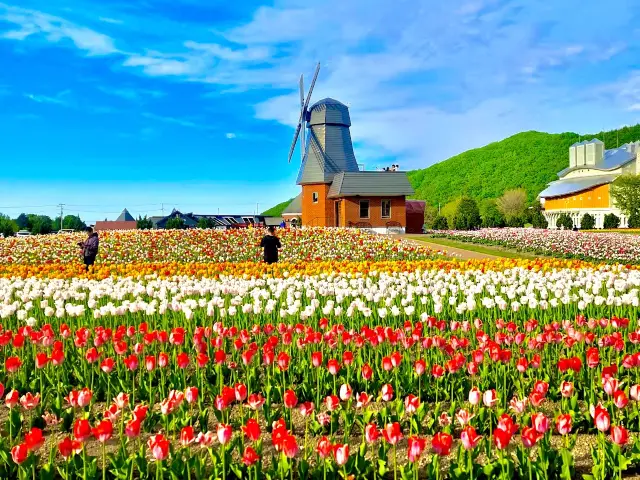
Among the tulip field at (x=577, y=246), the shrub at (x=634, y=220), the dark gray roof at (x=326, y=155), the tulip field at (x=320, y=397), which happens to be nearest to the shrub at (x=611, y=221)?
the shrub at (x=634, y=220)

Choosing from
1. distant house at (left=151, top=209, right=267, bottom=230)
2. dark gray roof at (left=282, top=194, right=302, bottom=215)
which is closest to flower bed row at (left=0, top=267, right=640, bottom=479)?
dark gray roof at (left=282, top=194, right=302, bottom=215)

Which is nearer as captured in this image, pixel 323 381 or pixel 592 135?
pixel 323 381

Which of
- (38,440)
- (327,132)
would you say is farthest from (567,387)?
(327,132)

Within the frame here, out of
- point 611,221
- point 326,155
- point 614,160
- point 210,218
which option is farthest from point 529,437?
point 614,160

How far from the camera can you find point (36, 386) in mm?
5988

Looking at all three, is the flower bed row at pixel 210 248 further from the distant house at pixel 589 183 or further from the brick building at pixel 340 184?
Result: the distant house at pixel 589 183

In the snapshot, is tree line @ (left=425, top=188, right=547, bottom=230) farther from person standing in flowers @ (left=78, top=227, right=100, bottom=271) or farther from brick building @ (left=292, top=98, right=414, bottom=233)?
person standing in flowers @ (left=78, top=227, right=100, bottom=271)

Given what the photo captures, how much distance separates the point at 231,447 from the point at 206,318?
5.03 meters

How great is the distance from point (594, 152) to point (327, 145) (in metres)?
66.1

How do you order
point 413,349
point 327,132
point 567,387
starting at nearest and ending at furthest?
point 567,387 → point 413,349 → point 327,132

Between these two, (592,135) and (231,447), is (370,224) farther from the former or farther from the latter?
(592,135)

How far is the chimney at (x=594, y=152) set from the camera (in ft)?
321

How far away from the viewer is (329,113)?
51.1 metres

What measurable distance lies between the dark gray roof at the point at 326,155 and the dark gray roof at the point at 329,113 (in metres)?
0.45
